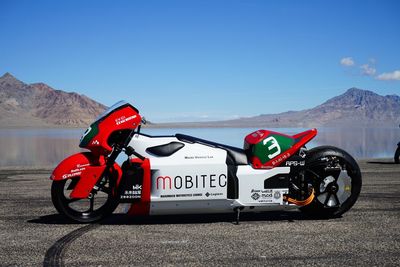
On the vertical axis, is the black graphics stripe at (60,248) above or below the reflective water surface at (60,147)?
above

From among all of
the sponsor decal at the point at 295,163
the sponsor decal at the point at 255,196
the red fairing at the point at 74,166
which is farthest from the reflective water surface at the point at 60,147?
the sponsor decal at the point at 295,163

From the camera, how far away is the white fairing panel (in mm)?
6395

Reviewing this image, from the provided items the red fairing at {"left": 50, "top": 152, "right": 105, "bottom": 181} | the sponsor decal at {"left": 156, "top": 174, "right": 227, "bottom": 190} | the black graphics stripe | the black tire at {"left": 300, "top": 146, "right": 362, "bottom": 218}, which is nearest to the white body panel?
the sponsor decal at {"left": 156, "top": 174, "right": 227, "bottom": 190}

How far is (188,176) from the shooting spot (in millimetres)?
6426

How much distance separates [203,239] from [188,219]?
1275mm

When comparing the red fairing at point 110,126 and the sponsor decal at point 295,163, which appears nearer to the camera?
the red fairing at point 110,126

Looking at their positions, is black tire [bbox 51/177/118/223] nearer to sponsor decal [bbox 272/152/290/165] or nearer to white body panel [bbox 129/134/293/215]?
white body panel [bbox 129/134/293/215]

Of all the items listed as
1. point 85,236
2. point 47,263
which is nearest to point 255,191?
point 85,236

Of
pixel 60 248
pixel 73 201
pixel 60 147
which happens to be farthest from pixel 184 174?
pixel 60 147

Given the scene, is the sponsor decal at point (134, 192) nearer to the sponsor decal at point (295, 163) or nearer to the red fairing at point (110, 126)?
the red fairing at point (110, 126)

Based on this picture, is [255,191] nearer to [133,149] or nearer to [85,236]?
[133,149]

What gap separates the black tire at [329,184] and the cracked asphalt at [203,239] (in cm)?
19

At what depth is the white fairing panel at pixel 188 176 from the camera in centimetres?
639

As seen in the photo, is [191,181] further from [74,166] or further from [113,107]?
[74,166]
